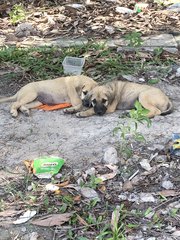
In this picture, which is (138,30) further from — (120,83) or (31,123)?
(31,123)

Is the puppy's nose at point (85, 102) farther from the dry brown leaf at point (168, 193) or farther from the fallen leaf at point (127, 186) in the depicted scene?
A: the dry brown leaf at point (168, 193)

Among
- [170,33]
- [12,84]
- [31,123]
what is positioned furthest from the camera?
[170,33]

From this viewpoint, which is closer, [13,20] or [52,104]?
[52,104]

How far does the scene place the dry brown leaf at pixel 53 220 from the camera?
409 cm

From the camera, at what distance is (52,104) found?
A: 6484 millimetres

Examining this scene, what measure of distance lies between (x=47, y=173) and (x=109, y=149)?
622 mm

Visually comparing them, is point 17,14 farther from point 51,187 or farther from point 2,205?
point 2,205

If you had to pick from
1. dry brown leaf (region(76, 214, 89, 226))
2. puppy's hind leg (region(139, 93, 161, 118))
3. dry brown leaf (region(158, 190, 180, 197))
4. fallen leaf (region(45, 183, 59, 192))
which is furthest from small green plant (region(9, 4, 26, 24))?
dry brown leaf (region(76, 214, 89, 226))

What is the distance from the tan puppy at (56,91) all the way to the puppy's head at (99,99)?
89 mm

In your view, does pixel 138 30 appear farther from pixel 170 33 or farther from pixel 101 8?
pixel 101 8

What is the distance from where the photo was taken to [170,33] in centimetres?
841

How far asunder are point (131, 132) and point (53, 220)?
59.1 inches

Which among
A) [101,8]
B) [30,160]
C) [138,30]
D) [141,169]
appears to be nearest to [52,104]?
[30,160]

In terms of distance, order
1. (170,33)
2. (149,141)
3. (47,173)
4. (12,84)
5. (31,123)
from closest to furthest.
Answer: (47,173), (149,141), (31,123), (12,84), (170,33)
